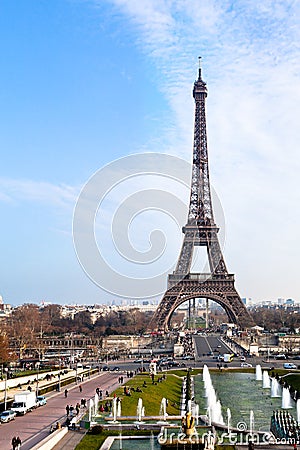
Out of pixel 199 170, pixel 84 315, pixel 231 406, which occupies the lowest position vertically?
pixel 231 406

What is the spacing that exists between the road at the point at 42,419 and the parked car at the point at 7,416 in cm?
20

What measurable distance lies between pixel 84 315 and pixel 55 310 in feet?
38.7

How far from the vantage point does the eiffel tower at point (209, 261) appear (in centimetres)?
7212

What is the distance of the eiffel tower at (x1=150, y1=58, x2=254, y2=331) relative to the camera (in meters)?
72.1

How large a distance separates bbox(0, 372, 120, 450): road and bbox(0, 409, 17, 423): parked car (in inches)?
7.9

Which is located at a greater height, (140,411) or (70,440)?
(140,411)

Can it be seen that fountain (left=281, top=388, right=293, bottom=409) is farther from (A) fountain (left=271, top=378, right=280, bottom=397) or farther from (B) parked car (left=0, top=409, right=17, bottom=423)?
(B) parked car (left=0, top=409, right=17, bottom=423)

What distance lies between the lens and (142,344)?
7525cm

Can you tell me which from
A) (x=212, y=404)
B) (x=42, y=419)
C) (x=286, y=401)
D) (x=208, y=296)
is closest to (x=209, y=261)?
(x=208, y=296)

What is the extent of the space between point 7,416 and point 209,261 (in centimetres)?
5834

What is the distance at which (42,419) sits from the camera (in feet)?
75.1

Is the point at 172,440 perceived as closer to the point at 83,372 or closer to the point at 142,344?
the point at 83,372

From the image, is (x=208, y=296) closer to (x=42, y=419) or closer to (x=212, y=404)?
(x=212, y=404)

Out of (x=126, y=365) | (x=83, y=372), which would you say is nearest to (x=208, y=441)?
(x=83, y=372)
